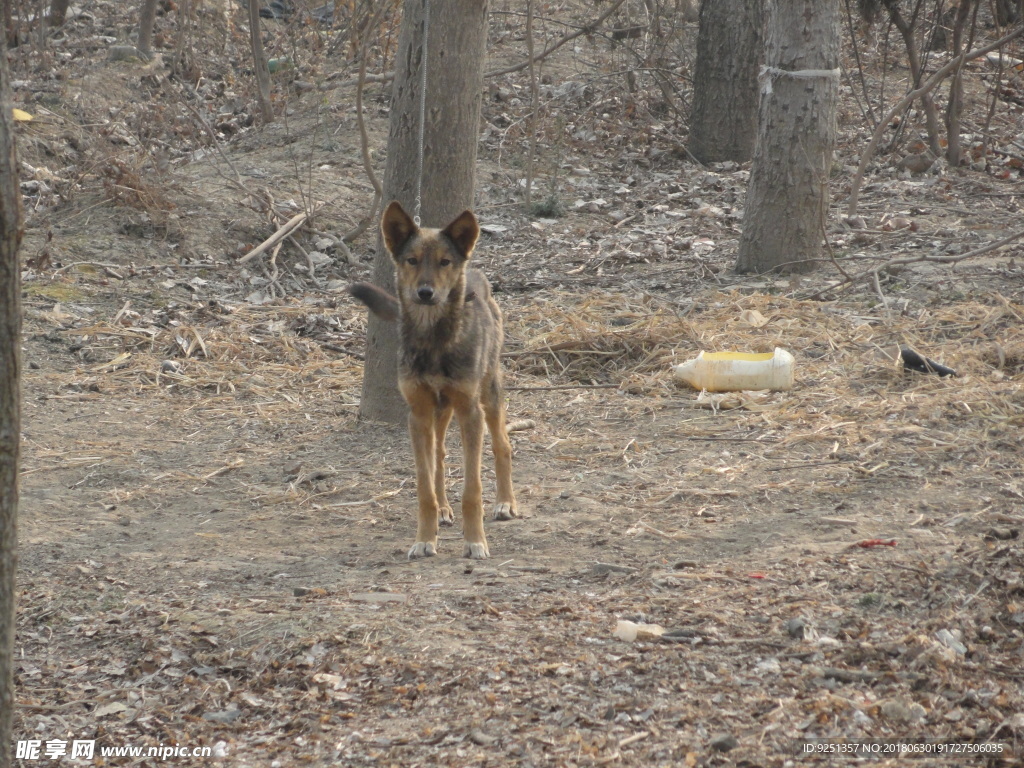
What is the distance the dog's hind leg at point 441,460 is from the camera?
19.7ft

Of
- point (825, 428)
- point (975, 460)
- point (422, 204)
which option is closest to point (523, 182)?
point (422, 204)

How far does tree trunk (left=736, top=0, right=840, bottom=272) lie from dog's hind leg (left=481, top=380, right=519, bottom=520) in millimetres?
4810

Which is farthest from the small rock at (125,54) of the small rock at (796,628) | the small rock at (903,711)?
the small rock at (903,711)

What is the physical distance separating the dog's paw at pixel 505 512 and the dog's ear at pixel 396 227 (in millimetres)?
1600

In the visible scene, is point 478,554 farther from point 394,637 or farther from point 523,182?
point 523,182

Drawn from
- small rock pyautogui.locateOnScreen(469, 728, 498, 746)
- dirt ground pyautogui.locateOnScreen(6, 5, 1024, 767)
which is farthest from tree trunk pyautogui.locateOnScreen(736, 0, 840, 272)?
small rock pyautogui.locateOnScreen(469, 728, 498, 746)

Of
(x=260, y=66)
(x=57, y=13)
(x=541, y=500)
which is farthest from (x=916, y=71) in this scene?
(x=57, y=13)

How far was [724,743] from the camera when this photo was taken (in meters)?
3.43

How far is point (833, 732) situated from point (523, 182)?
11332 millimetres

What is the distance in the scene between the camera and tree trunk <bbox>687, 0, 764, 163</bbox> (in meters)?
14.0

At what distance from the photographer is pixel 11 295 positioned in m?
2.90

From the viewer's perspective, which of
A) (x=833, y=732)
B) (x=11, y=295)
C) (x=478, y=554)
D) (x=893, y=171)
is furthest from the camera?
(x=893, y=171)

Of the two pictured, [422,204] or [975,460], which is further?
[422,204]

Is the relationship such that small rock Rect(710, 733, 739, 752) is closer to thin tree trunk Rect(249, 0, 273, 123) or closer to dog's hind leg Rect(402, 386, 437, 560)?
dog's hind leg Rect(402, 386, 437, 560)
